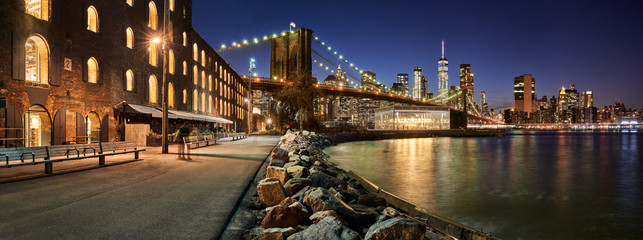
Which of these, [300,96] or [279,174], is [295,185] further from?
[300,96]

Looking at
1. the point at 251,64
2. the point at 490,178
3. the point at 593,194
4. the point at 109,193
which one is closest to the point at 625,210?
the point at 593,194

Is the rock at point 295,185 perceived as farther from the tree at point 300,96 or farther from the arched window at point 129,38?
the tree at point 300,96

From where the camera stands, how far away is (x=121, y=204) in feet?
17.5

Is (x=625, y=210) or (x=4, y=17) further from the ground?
(x=4, y=17)

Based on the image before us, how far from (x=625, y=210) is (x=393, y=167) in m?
10.7

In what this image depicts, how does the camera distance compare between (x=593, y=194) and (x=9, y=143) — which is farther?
(x=9, y=143)

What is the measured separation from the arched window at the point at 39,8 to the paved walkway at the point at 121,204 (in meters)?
10.2

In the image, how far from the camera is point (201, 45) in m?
37.0

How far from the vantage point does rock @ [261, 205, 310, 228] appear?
4477mm

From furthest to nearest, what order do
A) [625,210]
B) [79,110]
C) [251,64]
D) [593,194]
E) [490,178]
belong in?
1. [251,64]
2. [79,110]
3. [490,178]
4. [593,194]
5. [625,210]

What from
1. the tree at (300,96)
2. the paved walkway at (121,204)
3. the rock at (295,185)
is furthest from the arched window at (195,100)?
the rock at (295,185)

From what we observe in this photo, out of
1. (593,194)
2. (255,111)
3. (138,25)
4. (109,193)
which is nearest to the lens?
(109,193)

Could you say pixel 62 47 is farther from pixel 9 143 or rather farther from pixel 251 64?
pixel 251 64

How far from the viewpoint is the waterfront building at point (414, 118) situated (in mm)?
75438
